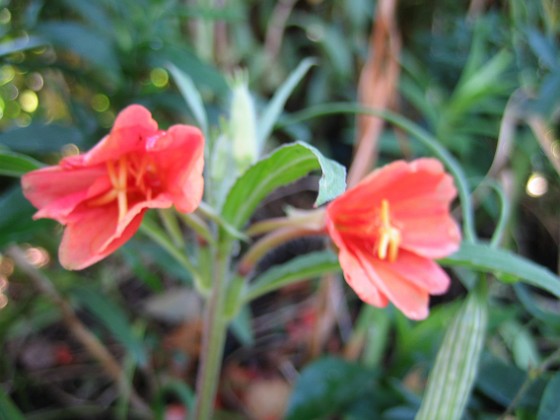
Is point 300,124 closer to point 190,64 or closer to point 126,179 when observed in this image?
point 190,64

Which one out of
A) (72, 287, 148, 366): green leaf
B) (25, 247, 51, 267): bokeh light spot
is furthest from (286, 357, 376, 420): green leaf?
(25, 247, 51, 267): bokeh light spot

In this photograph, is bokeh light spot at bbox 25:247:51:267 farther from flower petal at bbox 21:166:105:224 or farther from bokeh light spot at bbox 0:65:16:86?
flower petal at bbox 21:166:105:224

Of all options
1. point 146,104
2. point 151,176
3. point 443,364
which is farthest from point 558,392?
point 146,104

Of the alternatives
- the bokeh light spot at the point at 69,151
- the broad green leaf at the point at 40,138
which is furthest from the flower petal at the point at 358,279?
the bokeh light spot at the point at 69,151

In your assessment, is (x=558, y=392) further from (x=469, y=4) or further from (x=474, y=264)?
(x=469, y=4)

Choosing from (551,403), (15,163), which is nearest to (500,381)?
(551,403)

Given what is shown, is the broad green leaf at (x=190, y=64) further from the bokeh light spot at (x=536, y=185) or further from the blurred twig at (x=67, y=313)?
the bokeh light spot at (x=536, y=185)
